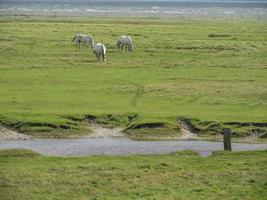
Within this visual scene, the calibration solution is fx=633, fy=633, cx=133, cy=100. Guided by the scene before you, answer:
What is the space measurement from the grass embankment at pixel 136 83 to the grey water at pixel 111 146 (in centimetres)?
116

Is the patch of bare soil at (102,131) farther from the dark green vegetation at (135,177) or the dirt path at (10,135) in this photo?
the dark green vegetation at (135,177)

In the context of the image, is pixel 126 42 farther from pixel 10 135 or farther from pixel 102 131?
pixel 10 135

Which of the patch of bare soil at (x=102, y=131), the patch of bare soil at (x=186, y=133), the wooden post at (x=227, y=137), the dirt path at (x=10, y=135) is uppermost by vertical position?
the wooden post at (x=227, y=137)

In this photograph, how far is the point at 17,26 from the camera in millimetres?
66438

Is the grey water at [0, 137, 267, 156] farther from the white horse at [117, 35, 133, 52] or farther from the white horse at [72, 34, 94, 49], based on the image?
the white horse at [72, 34, 94, 49]

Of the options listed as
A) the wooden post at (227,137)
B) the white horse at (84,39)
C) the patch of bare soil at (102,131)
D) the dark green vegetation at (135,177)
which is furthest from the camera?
the white horse at (84,39)

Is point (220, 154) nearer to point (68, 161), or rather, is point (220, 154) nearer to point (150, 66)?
point (68, 161)

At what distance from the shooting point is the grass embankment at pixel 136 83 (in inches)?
1059

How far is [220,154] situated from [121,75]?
17.2m

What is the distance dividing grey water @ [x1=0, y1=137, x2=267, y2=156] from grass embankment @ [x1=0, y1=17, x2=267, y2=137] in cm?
116

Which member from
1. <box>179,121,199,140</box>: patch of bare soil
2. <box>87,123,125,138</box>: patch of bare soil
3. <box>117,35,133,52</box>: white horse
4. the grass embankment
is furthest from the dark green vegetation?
<box>117,35,133,52</box>: white horse

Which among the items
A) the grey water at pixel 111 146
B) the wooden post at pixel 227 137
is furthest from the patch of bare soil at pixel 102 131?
the wooden post at pixel 227 137

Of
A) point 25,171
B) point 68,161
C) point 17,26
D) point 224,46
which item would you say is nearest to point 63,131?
point 68,161

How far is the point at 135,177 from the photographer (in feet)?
57.7
